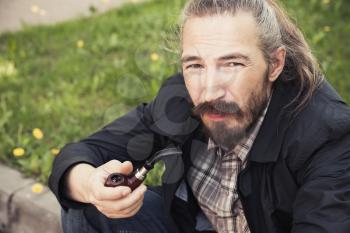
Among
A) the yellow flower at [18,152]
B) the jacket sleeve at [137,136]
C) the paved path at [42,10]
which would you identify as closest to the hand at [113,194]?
the jacket sleeve at [137,136]

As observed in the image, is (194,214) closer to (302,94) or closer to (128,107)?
(302,94)

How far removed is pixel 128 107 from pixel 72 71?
75 cm

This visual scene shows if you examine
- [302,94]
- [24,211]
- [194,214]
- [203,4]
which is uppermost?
[203,4]

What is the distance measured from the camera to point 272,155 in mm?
1801

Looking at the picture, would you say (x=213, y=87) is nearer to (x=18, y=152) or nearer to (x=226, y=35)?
(x=226, y=35)

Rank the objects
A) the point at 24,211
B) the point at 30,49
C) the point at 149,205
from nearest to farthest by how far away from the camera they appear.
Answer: the point at 149,205 → the point at 24,211 → the point at 30,49

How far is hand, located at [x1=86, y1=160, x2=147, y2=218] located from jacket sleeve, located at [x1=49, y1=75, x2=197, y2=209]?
23 cm

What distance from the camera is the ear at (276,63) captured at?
1974 mm

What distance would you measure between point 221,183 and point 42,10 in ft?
13.5

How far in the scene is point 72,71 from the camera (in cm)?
405

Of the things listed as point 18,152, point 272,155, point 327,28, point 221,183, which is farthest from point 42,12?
point 272,155

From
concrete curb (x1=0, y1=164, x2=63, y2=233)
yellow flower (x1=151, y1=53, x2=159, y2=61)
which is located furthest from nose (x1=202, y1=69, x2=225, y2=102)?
yellow flower (x1=151, y1=53, x2=159, y2=61)

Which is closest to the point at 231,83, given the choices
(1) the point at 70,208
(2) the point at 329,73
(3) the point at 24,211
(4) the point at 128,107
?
(1) the point at 70,208

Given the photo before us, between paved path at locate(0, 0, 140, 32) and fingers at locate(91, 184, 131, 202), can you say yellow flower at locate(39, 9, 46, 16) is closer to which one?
paved path at locate(0, 0, 140, 32)
